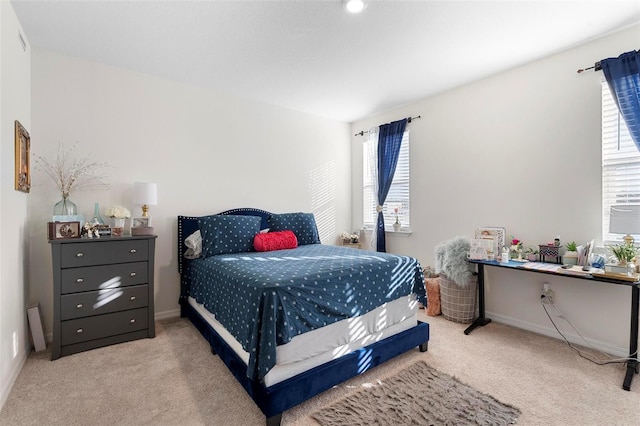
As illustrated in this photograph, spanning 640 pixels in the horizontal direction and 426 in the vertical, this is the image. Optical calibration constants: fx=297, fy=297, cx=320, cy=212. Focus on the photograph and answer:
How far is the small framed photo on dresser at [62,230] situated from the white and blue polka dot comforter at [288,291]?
1.06m

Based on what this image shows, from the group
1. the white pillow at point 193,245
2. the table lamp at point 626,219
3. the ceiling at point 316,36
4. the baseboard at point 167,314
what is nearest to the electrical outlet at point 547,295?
the table lamp at point 626,219

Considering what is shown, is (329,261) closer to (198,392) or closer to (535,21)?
(198,392)

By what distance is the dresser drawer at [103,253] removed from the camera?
95.5 inches

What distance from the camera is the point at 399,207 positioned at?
14.0 ft

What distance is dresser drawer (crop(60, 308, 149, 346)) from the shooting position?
2414 mm

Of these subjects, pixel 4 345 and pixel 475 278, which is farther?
pixel 475 278

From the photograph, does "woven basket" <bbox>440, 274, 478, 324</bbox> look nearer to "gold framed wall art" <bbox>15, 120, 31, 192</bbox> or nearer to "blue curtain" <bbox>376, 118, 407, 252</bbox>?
"blue curtain" <bbox>376, 118, 407, 252</bbox>

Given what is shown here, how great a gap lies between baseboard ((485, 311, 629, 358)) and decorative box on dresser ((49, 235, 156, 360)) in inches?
138

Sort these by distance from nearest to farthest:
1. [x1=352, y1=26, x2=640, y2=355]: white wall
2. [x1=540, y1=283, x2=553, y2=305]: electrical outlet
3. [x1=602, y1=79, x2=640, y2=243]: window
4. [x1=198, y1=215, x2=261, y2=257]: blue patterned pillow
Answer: [x1=602, y1=79, x2=640, y2=243]: window, [x1=352, y1=26, x2=640, y2=355]: white wall, [x1=540, y1=283, x2=553, y2=305]: electrical outlet, [x1=198, y1=215, x2=261, y2=257]: blue patterned pillow

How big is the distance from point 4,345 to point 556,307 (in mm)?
4314

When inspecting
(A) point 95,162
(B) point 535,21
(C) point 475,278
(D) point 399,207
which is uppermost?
(B) point 535,21

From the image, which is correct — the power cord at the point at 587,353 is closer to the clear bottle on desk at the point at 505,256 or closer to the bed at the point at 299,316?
the clear bottle on desk at the point at 505,256

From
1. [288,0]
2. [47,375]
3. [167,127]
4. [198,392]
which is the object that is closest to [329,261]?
[198,392]

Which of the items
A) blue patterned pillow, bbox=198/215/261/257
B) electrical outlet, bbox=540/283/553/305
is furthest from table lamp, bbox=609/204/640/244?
blue patterned pillow, bbox=198/215/261/257
